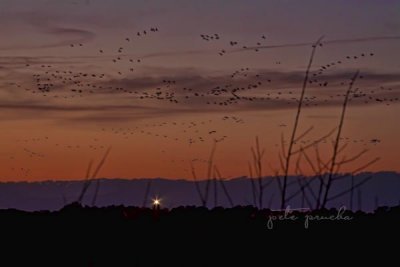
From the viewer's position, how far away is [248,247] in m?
8.01

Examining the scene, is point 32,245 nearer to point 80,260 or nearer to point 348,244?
point 80,260

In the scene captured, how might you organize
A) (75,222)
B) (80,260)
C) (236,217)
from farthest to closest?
1. (236,217)
2. (75,222)
3. (80,260)

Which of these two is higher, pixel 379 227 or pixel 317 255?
pixel 379 227

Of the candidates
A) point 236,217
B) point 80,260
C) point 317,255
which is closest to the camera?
point 80,260

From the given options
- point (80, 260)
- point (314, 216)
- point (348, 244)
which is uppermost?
point (314, 216)

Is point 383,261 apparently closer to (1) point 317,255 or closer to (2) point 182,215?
(1) point 317,255

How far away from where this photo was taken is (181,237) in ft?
27.5

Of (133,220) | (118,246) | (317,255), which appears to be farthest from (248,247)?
(133,220)

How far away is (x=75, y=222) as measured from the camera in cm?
898

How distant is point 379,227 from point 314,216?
1.04m

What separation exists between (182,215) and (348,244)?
95.0 inches

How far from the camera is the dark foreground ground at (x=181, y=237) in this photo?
7516 mm

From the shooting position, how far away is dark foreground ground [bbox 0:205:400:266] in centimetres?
752

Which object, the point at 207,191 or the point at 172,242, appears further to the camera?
the point at 207,191
